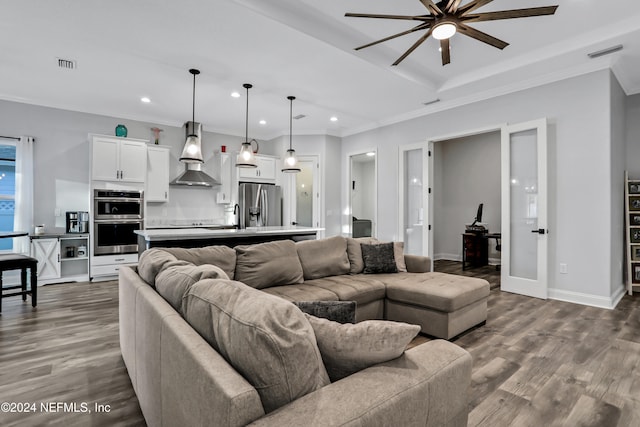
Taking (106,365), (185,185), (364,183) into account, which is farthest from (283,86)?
(364,183)

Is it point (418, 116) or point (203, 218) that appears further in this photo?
point (203, 218)

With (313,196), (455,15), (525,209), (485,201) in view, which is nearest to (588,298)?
(525,209)

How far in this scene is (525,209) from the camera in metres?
4.43

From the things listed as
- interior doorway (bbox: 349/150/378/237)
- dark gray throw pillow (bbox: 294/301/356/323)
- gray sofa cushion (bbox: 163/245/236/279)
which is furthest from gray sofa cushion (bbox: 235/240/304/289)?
interior doorway (bbox: 349/150/378/237)

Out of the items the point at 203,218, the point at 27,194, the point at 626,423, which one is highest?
the point at 27,194

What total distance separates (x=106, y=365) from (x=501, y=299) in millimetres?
4293

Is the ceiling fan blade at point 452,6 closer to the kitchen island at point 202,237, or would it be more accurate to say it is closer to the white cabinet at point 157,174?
the kitchen island at point 202,237

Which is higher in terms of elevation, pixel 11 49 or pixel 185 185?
pixel 11 49

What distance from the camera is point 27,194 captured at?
5.04 m

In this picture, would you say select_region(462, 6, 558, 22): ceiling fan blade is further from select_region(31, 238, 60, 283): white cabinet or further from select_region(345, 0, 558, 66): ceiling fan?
select_region(31, 238, 60, 283): white cabinet

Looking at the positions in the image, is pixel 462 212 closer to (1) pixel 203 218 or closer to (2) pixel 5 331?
(1) pixel 203 218

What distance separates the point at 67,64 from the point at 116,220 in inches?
93.1

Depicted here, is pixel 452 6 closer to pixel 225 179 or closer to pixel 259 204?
pixel 259 204

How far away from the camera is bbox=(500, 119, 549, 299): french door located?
4.17 metres
